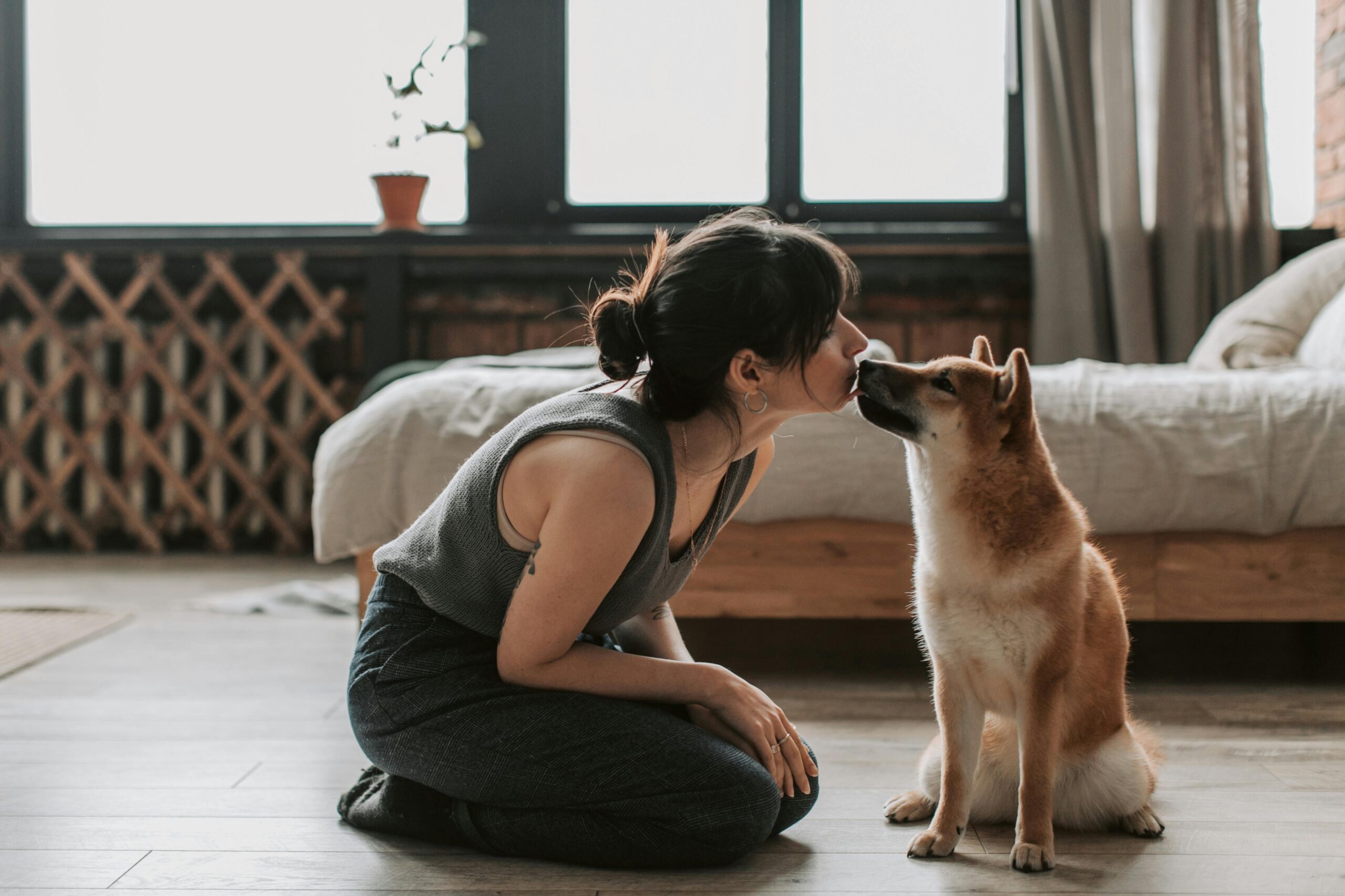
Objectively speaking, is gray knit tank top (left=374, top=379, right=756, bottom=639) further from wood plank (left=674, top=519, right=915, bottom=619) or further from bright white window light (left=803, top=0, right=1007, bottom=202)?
bright white window light (left=803, top=0, right=1007, bottom=202)

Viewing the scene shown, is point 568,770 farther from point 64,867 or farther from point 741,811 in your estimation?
point 64,867

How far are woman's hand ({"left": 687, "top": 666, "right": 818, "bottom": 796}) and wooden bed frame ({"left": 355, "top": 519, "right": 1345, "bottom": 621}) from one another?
0.66 m

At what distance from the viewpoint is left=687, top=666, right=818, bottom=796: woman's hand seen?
1190 mm

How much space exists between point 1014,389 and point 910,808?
1.59 ft

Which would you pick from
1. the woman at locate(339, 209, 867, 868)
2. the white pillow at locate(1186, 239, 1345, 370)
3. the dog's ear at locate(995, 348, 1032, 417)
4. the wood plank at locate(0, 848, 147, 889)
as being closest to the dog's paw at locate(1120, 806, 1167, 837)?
the woman at locate(339, 209, 867, 868)

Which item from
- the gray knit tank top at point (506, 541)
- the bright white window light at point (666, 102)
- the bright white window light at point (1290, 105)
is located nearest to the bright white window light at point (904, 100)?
the bright white window light at point (666, 102)

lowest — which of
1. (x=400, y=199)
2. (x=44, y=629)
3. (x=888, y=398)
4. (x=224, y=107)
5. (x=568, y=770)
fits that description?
(x=44, y=629)

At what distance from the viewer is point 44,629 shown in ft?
7.55

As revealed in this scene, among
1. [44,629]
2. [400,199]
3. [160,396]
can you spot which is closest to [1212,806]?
[44,629]

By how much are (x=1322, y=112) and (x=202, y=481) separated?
338 centimetres

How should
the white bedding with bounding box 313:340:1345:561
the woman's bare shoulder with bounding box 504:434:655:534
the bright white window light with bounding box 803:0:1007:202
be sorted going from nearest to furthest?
1. the woman's bare shoulder with bounding box 504:434:655:534
2. the white bedding with bounding box 313:340:1345:561
3. the bright white window light with bounding box 803:0:1007:202

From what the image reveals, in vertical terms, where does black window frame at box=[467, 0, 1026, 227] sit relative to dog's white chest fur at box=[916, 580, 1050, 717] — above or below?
above

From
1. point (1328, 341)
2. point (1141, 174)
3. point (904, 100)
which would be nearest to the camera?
point (1328, 341)

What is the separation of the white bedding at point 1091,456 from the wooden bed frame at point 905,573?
0.10ft
